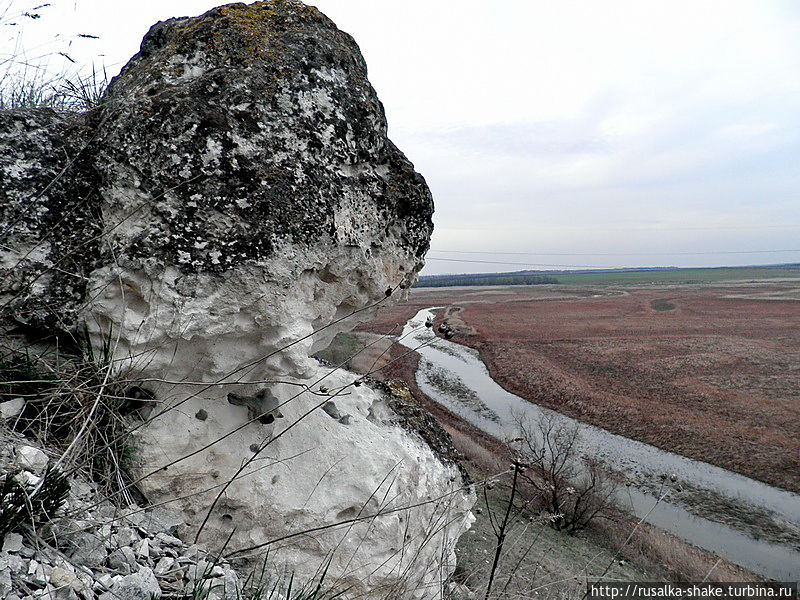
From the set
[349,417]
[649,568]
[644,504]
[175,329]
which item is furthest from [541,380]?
[175,329]

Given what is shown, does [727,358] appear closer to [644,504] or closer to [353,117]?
[644,504]

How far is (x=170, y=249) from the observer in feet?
10.3

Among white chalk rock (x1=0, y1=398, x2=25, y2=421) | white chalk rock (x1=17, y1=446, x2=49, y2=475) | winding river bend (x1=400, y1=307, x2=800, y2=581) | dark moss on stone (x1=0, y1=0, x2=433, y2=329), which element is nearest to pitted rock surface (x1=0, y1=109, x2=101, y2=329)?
dark moss on stone (x1=0, y1=0, x2=433, y2=329)

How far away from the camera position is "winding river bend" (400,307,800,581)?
955 cm

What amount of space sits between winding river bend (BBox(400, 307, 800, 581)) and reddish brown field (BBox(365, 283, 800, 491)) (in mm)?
699

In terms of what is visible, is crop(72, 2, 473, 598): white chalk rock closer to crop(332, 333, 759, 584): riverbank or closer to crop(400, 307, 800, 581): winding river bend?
crop(332, 333, 759, 584): riverbank

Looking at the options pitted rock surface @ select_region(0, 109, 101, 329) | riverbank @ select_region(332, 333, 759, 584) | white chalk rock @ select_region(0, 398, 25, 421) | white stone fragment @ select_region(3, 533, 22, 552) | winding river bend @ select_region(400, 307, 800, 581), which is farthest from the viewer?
winding river bend @ select_region(400, 307, 800, 581)

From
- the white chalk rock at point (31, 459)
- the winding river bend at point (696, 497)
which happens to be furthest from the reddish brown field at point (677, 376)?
the white chalk rock at point (31, 459)

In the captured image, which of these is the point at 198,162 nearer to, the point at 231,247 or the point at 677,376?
the point at 231,247

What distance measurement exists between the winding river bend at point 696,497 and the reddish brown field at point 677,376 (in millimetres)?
699

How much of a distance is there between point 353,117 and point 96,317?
233 cm

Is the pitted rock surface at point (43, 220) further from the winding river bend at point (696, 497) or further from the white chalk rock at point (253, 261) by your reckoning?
the winding river bend at point (696, 497)

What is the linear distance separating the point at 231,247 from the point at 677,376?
23651 mm

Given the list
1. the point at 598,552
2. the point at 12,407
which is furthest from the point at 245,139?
the point at 598,552
